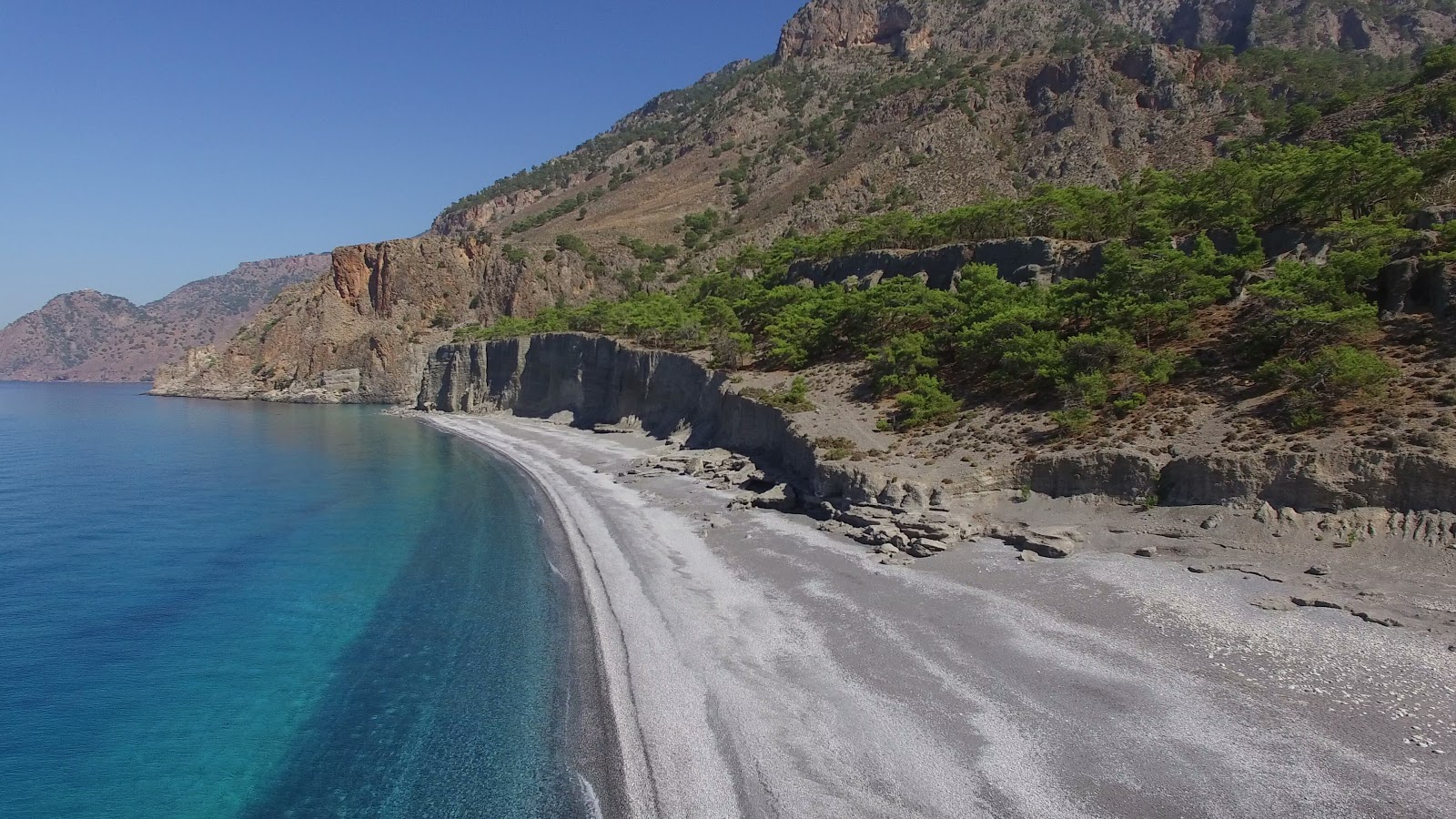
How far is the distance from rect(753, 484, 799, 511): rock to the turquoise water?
26.4 feet

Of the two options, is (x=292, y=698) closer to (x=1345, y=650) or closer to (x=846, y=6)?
(x=1345, y=650)

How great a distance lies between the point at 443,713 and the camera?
13.5 metres

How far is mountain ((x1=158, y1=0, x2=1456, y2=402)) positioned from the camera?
282ft

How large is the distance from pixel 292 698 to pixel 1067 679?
14581mm

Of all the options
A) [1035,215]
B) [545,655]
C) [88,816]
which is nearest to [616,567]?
[545,655]

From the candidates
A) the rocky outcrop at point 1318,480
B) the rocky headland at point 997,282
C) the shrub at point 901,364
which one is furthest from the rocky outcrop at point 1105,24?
the rocky outcrop at point 1318,480

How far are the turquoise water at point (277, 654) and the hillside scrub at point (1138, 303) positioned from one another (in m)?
17.9

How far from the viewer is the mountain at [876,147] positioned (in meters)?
85.8

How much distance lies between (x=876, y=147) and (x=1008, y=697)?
95706mm

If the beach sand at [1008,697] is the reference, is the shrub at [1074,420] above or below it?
above

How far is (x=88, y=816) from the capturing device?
10648mm

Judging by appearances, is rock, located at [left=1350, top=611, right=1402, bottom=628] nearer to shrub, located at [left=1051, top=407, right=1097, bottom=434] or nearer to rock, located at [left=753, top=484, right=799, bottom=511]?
shrub, located at [left=1051, top=407, right=1097, bottom=434]

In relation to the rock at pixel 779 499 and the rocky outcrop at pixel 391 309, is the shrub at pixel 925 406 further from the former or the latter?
the rocky outcrop at pixel 391 309

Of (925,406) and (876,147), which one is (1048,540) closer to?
(925,406)
